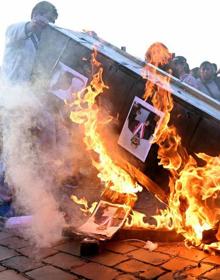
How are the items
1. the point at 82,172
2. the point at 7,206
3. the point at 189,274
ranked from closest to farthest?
the point at 189,274 < the point at 7,206 < the point at 82,172

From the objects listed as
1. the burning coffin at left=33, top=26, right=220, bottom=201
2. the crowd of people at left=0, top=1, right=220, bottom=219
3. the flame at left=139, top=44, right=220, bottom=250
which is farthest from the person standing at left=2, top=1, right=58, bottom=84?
the flame at left=139, top=44, right=220, bottom=250

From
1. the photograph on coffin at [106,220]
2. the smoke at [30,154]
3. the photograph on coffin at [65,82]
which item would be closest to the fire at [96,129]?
the photograph on coffin at [65,82]

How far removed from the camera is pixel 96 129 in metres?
5.60

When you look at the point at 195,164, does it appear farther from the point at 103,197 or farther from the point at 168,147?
the point at 103,197

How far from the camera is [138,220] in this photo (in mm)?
5094

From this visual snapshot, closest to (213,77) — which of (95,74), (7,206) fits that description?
(95,74)

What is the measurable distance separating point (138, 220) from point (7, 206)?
6.34ft

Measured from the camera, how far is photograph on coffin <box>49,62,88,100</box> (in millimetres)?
5820

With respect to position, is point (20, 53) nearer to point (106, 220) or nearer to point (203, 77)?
point (106, 220)

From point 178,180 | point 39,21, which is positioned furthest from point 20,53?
point 178,180

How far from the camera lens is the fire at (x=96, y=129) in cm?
540

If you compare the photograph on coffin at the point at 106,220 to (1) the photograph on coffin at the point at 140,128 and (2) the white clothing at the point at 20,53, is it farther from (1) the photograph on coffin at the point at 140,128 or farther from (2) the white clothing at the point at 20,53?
Result: (2) the white clothing at the point at 20,53

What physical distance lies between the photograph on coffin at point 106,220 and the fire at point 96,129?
0.30 m

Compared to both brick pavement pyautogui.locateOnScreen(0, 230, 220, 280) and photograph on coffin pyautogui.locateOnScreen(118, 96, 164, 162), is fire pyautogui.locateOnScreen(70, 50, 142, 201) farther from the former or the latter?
brick pavement pyautogui.locateOnScreen(0, 230, 220, 280)
